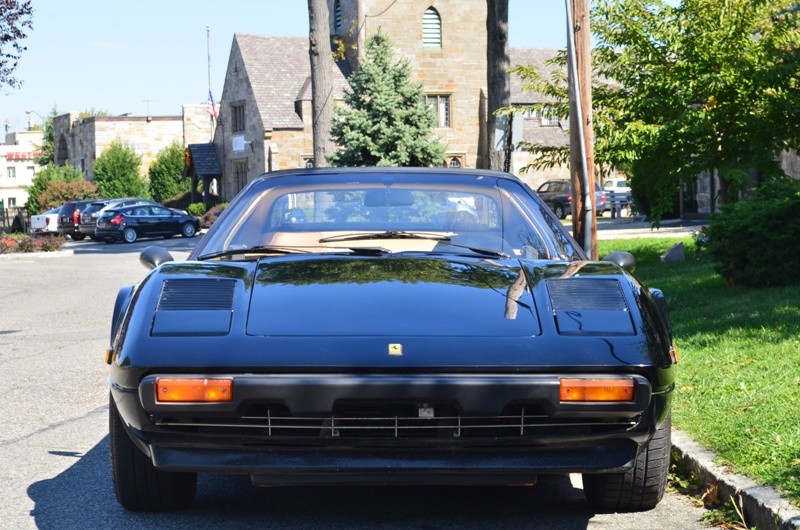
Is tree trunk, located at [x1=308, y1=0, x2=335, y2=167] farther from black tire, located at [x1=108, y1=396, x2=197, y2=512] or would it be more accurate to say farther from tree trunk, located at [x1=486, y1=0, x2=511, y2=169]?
black tire, located at [x1=108, y1=396, x2=197, y2=512]

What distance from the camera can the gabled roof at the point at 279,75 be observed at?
181 ft

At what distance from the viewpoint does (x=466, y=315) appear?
457 cm

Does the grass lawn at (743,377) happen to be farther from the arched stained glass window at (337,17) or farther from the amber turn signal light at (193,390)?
the arched stained glass window at (337,17)

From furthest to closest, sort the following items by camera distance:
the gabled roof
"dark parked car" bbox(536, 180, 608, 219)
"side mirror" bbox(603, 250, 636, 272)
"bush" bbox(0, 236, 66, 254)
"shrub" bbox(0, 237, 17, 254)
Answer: the gabled roof → "dark parked car" bbox(536, 180, 608, 219) → "bush" bbox(0, 236, 66, 254) → "shrub" bbox(0, 237, 17, 254) → "side mirror" bbox(603, 250, 636, 272)

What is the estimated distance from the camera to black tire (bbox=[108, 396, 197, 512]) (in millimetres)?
4930

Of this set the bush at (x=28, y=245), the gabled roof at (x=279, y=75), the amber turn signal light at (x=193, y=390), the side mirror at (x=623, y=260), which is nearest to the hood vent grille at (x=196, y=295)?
the amber turn signal light at (x=193, y=390)

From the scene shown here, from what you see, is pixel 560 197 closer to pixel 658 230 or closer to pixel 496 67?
pixel 658 230

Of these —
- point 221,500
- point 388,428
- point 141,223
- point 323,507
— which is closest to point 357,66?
point 141,223

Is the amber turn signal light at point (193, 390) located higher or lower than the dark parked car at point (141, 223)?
higher

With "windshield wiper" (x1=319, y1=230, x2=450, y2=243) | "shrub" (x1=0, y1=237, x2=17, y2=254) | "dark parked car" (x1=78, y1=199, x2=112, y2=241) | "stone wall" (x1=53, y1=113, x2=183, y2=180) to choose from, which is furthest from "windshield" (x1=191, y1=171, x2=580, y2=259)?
"stone wall" (x1=53, y1=113, x2=183, y2=180)

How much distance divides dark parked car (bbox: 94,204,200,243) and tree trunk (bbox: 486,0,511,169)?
82.5ft

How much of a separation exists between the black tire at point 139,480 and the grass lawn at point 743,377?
95.3 inches

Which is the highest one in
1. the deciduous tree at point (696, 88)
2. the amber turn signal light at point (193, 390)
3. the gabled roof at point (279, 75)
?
the gabled roof at point (279, 75)

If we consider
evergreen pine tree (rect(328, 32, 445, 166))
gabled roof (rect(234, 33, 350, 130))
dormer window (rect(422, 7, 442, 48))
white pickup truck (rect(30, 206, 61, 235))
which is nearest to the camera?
evergreen pine tree (rect(328, 32, 445, 166))
